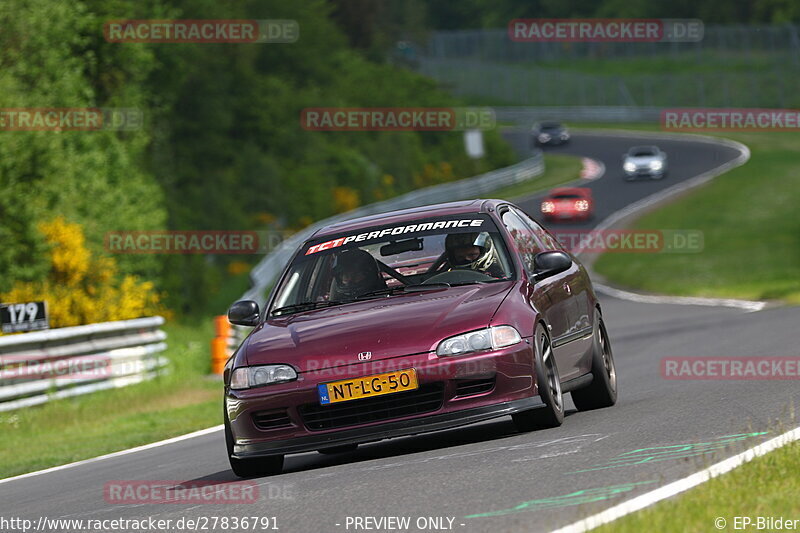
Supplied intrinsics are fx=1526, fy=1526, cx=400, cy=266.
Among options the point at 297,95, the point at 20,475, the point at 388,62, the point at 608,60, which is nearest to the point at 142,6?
the point at 297,95

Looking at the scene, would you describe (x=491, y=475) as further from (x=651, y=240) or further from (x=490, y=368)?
(x=651, y=240)

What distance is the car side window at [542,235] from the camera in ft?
36.0

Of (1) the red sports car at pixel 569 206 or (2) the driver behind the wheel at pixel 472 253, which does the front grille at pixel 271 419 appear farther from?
(1) the red sports car at pixel 569 206

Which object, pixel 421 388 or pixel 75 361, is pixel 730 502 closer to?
pixel 421 388

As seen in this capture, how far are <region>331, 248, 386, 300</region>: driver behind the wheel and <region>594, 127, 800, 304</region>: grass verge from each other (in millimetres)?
21038

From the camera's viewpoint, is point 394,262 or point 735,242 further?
point 735,242

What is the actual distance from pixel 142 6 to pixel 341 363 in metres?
47.2

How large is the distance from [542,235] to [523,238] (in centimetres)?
70

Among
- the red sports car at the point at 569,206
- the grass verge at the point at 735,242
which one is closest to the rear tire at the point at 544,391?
the grass verge at the point at 735,242

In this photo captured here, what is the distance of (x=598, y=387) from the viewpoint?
10.7m

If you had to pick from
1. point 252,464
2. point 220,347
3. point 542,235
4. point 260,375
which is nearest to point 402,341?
point 260,375

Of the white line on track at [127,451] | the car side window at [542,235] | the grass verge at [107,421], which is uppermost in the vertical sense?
the car side window at [542,235]

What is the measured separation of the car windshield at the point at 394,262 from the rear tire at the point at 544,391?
638mm

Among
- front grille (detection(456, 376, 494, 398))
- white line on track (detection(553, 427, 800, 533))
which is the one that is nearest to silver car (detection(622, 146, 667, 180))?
front grille (detection(456, 376, 494, 398))
